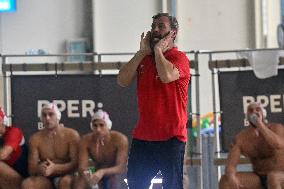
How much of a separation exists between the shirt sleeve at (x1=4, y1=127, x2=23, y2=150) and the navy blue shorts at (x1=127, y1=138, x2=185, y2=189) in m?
2.66

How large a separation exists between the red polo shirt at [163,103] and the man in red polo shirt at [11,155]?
266 centimetres

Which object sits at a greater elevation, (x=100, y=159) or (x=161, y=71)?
(x=161, y=71)

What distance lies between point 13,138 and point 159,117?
279 centimetres

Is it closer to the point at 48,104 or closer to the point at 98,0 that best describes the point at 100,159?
the point at 48,104

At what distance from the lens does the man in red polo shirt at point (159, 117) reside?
4.26 meters

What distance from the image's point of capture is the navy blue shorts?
4.26m

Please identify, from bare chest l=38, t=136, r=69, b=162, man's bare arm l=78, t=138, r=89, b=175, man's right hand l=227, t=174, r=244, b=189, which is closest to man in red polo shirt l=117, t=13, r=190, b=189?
man's right hand l=227, t=174, r=244, b=189

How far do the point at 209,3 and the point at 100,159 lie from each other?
5972 mm

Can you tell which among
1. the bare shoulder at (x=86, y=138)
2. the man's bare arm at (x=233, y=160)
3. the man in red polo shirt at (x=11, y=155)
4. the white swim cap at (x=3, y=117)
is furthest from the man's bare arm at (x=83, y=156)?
the man's bare arm at (x=233, y=160)

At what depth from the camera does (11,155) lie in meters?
6.76

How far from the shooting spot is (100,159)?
6.84 meters

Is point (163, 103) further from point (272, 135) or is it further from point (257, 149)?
point (257, 149)

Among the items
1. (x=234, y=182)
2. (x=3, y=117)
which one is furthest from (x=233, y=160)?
(x=3, y=117)

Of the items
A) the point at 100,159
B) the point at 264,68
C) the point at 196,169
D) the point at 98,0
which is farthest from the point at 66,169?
the point at 98,0
